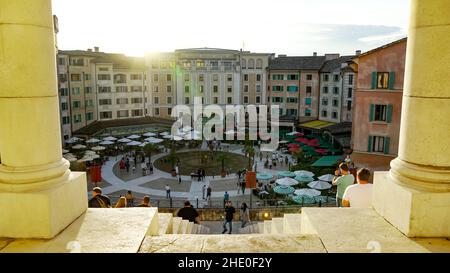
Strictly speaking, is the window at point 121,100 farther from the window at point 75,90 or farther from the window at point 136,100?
the window at point 75,90

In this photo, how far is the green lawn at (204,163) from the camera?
40.8 m

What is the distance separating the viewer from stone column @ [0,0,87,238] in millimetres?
4652

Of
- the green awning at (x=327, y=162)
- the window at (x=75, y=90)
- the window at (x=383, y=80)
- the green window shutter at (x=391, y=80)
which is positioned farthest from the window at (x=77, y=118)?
the green window shutter at (x=391, y=80)

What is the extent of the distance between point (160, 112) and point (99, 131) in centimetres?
1692

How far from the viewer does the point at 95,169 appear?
2781cm

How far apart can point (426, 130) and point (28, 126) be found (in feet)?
16.4

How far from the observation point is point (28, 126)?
4.82 meters

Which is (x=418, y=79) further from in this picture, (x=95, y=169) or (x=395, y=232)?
(x=95, y=169)

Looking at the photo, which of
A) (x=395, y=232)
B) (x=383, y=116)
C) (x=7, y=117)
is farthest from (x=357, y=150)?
(x=7, y=117)

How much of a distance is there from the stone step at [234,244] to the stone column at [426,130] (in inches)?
48.6

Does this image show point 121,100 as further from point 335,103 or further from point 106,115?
point 335,103

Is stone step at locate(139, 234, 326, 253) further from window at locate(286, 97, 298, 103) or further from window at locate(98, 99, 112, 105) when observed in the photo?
window at locate(286, 97, 298, 103)

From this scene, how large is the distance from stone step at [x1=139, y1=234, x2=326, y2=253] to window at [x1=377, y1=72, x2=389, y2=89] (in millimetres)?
28204

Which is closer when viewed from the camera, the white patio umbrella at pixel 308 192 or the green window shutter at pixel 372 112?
the white patio umbrella at pixel 308 192
